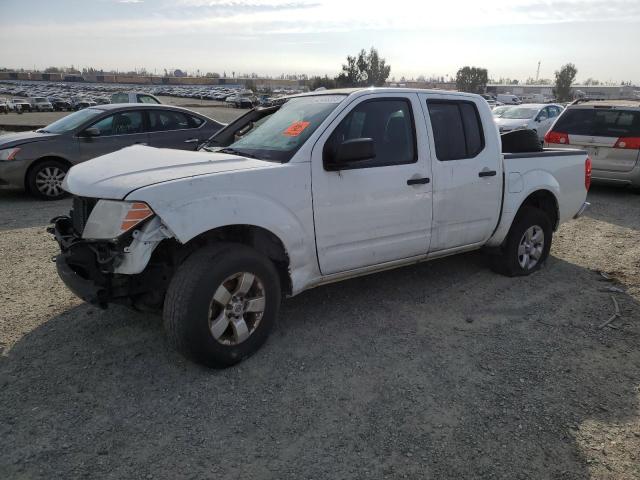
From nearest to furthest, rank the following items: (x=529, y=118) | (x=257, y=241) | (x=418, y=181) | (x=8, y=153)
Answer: (x=257, y=241) < (x=418, y=181) < (x=8, y=153) < (x=529, y=118)

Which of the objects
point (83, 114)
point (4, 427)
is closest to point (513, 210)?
point (4, 427)

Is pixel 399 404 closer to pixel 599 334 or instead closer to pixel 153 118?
pixel 599 334

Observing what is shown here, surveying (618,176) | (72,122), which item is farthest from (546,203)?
(72,122)

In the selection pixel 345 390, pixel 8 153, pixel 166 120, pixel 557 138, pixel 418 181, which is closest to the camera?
pixel 345 390

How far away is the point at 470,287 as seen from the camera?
5035mm

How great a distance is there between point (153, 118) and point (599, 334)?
25.9ft

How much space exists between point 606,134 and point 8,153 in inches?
412

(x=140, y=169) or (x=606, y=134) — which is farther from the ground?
(x=140, y=169)

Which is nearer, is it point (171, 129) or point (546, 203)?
point (546, 203)

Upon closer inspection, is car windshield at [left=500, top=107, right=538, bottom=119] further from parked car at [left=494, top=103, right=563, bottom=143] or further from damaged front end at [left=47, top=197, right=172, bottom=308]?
damaged front end at [left=47, top=197, right=172, bottom=308]

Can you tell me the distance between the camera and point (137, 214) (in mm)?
3004

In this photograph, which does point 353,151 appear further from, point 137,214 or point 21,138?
point 21,138

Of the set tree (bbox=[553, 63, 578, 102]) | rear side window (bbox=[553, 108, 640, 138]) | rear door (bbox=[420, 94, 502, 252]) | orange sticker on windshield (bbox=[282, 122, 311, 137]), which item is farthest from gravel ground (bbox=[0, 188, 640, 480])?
tree (bbox=[553, 63, 578, 102])

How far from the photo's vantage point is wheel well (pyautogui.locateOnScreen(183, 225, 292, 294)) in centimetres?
341
